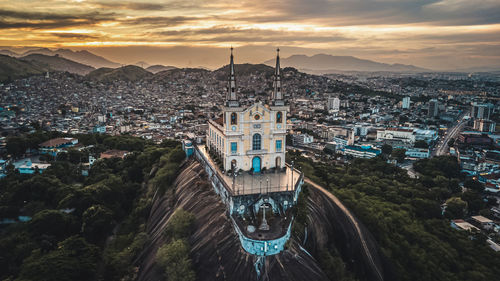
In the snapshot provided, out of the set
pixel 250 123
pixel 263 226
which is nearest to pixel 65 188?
pixel 250 123

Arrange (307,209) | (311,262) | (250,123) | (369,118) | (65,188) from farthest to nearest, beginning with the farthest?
1. (369,118)
2. (65,188)
3. (250,123)
4. (307,209)
5. (311,262)

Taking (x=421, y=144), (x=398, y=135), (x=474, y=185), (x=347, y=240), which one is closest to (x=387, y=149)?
(x=421, y=144)

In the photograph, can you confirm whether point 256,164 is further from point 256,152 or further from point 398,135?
point 398,135

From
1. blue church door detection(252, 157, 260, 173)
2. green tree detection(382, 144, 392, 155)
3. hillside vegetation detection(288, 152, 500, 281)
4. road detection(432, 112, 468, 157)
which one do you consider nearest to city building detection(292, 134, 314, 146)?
green tree detection(382, 144, 392, 155)

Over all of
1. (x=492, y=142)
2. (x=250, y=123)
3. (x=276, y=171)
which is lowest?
(x=492, y=142)

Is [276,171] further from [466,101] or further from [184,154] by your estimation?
[466,101]

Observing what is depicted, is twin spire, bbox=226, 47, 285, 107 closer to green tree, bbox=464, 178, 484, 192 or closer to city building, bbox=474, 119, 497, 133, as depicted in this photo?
green tree, bbox=464, 178, 484, 192
